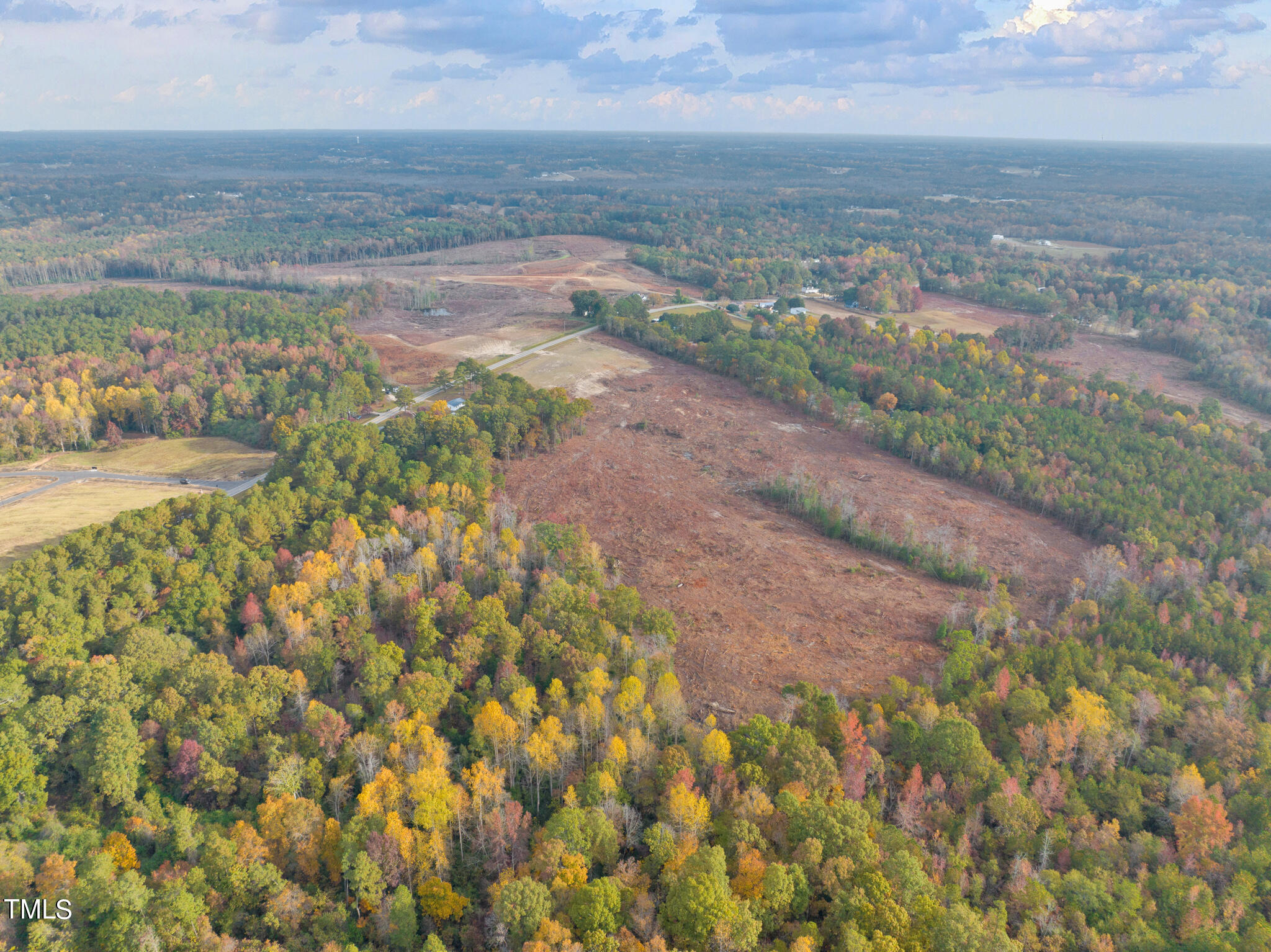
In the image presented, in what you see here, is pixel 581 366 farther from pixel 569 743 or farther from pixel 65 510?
pixel 569 743

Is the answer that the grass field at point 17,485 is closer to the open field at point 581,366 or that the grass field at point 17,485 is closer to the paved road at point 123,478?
the paved road at point 123,478

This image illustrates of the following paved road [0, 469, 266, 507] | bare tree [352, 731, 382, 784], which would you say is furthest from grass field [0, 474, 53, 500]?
bare tree [352, 731, 382, 784]

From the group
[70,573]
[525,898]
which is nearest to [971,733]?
[525,898]

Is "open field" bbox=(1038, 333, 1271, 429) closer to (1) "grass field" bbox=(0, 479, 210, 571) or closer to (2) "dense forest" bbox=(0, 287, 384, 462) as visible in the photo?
(2) "dense forest" bbox=(0, 287, 384, 462)

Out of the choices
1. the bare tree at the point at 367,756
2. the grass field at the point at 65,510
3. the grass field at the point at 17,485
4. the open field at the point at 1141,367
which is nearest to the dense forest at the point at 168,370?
the grass field at the point at 17,485

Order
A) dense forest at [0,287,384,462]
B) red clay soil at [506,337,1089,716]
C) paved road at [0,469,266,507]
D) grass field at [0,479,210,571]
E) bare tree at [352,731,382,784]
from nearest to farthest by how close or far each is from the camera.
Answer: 1. bare tree at [352,731,382,784]
2. red clay soil at [506,337,1089,716]
3. grass field at [0,479,210,571]
4. paved road at [0,469,266,507]
5. dense forest at [0,287,384,462]

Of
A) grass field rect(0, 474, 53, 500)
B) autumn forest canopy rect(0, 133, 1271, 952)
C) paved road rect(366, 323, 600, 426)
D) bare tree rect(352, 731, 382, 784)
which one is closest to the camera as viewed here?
autumn forest canopy rect(0, 133, 1271, 952)
